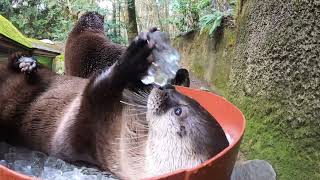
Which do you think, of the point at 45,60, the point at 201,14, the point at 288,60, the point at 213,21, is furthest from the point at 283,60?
the point at 201,14

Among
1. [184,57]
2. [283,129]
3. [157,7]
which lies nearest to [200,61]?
[184,57]

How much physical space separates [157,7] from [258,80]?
239 inches

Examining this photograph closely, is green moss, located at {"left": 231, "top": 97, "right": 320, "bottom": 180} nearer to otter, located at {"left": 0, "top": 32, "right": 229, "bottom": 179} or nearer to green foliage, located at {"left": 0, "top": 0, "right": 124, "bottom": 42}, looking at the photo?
otter, located at {"left": 0, "top": 32, "right": 229, "bottom": 179}

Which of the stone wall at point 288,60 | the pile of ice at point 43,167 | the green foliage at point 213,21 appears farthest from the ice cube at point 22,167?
the green foliage at point 213,21

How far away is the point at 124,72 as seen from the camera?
1275mm

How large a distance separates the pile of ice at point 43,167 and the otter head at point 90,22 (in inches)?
34.3

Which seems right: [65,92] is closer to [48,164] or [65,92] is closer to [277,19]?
[48,164]

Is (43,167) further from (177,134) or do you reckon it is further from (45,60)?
(45,60)

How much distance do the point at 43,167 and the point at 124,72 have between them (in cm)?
37

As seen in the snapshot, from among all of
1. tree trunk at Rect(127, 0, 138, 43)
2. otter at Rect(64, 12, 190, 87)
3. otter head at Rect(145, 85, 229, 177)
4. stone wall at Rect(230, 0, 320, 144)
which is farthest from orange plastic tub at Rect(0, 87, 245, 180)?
tree trunk at Rect(127, 0, 138, 43)

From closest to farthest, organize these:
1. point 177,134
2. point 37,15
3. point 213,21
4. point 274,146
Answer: point 177,134 → point 274,146 → point 213,21 → point 37,15

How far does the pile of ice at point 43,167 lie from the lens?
1144 millimetres

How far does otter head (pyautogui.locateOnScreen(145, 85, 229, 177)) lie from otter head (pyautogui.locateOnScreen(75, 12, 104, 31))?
1.14 m

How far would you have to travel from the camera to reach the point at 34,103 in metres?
1.75
